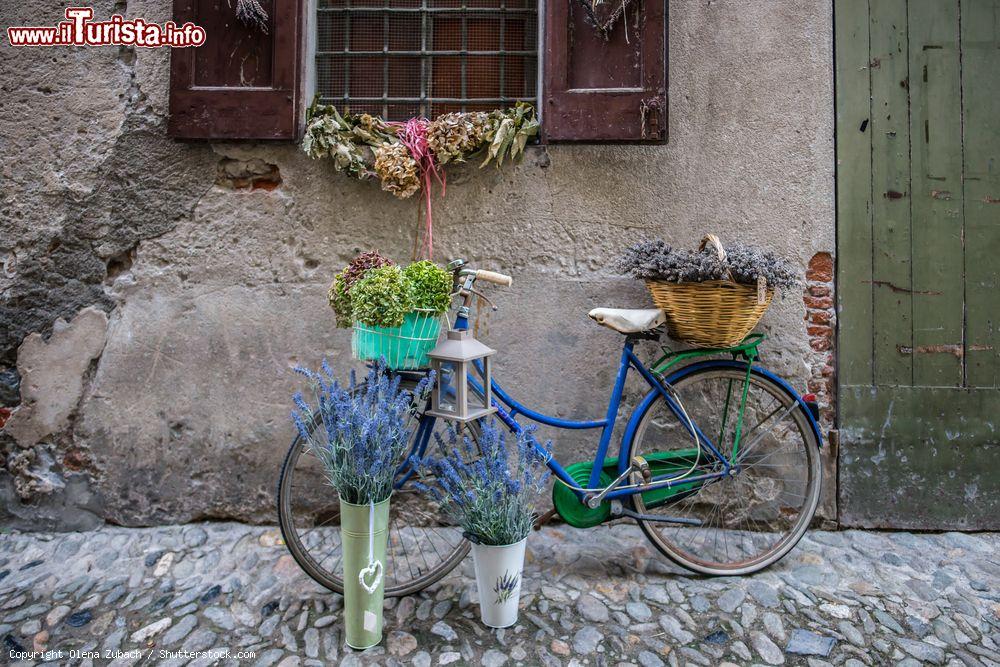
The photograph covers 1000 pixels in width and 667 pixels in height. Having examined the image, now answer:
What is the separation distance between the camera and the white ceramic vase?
86.6 inches

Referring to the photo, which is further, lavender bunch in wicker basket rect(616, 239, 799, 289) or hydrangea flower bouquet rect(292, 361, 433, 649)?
lavender bunch in wicker basket rect(616, 239, 799, 289)

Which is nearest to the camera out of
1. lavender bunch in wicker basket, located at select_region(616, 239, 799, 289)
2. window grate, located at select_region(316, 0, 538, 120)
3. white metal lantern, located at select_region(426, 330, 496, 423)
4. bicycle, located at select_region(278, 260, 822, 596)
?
white metal lantern, located at select_region(426, 330, 496, 423)

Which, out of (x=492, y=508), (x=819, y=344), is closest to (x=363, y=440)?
(x=492, y=508)

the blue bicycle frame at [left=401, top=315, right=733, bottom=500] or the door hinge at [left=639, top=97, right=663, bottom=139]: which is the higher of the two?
the door hinge at [left=639, top=97, right=663, bottom=139]

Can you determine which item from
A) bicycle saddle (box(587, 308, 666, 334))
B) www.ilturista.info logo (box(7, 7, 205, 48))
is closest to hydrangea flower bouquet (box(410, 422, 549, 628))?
bicycle saddle (box(587, 308, 666, 334))

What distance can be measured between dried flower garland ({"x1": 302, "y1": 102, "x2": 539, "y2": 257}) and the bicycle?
63cm

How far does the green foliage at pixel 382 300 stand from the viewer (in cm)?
216

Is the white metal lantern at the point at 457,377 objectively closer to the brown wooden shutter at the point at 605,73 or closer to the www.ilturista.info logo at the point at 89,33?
the brown wooden shutter at the point at 605,73

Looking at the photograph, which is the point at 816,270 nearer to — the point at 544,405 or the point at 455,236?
the point at 544,405

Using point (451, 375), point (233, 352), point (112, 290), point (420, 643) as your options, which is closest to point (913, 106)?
point (451, 375)

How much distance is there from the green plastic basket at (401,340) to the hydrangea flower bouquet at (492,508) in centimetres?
31

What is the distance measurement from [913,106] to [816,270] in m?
0.90

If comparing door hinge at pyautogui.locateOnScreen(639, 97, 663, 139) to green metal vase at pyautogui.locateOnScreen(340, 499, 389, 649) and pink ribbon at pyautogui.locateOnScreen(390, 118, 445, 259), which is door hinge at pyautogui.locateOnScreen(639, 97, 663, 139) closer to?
pink ribbon at pyautogui.locateOnScreen(390, 118, 445, 259)

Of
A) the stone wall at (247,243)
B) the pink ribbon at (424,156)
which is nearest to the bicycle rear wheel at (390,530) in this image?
the stone wall at (247,243)
